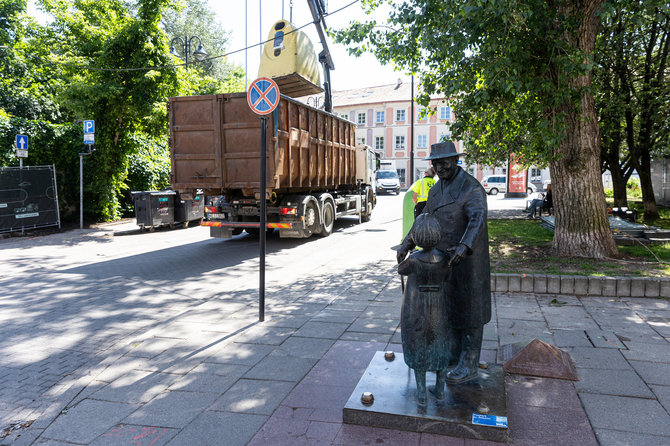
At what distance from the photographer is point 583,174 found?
757 cm

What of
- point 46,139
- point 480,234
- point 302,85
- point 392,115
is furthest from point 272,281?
point 392,115

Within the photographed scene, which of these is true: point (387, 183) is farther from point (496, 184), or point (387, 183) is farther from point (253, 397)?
point (253, 397)

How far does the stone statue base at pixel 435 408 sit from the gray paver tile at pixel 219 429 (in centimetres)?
60

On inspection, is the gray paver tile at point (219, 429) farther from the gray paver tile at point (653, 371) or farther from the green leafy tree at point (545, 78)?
the green leafy tree at point (545, 78)

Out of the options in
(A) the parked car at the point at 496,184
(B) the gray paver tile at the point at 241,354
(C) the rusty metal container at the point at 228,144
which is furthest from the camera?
(A) the parked car at the point at 496,184

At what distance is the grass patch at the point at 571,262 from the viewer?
22.4ft

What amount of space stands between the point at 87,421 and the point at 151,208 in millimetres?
12146

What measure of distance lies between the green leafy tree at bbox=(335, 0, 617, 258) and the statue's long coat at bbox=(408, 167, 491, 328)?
376 cm

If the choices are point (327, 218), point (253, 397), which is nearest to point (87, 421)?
point (253, 397)

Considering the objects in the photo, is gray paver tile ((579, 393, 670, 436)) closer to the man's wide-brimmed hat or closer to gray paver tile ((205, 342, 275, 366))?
the man's wide-brimmed hat

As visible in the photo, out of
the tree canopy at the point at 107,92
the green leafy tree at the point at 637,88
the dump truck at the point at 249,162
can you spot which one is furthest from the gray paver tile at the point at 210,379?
the tree canopy at the point at 107,92

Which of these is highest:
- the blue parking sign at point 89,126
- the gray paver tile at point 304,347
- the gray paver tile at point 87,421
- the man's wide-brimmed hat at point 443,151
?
the blue parking sign at point 89,126

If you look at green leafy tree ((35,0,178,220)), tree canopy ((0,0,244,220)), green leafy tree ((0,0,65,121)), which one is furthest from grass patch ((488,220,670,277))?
green leafy tree ((0,0,65,121))

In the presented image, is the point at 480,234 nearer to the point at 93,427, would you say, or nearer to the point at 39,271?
the point at 93,427
